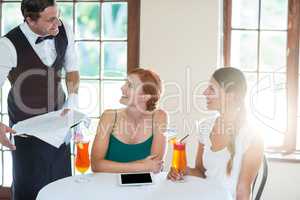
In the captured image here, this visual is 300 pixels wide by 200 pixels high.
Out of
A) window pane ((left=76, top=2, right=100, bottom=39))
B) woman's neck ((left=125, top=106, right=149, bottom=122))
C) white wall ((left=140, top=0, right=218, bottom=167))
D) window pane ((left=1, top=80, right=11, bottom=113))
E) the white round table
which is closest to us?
the white round table

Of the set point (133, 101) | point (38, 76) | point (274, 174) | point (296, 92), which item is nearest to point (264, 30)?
point (296, 92)

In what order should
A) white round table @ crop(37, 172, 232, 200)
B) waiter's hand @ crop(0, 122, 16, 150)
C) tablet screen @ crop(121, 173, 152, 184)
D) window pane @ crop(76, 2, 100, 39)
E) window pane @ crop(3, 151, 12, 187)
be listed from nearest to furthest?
1. white round table @ crop(37, 172, 232, 200)
2. tablet screen @ crop(121, 173, 152, 184)
3. waiter's hand @ crop(0, 122, 16, 150)
4. window pane @ crop(76, 2, 100, 39)
5. window pane @ crop(3, 151, 12, 187)

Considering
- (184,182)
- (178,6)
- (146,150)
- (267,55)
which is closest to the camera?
(184,182)

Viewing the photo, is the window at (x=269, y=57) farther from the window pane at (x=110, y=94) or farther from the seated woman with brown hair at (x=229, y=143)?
the seated woman with brown hair at (x=229, y=143)

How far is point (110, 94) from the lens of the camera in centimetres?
359

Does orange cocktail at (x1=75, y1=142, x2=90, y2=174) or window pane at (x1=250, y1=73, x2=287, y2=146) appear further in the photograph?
window pane at (x1=250, y1=73, x2=287, y2=146)

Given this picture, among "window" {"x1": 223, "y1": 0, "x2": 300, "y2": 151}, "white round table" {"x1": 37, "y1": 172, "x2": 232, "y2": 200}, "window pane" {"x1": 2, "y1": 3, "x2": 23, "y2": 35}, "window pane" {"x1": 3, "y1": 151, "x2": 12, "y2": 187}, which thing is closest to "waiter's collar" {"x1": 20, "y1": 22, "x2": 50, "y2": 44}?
"white round table" {"x1": 37, "y1": 172, "x2": 232, "y2": 200}

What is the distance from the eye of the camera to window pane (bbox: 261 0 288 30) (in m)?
3.38

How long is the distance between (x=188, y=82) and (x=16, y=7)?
4.62ft

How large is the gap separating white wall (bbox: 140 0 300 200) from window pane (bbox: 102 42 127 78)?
0.76ft

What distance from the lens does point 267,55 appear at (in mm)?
3451

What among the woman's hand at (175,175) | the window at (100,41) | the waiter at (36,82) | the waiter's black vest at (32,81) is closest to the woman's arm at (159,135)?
the woman's hand at (175,175)

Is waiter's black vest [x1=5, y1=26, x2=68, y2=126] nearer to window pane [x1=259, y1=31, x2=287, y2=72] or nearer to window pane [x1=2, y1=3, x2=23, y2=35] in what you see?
window pane [x1=2, y1=3, x2=23, y2=35]

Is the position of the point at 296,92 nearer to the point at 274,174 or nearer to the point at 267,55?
the point at 267,55
